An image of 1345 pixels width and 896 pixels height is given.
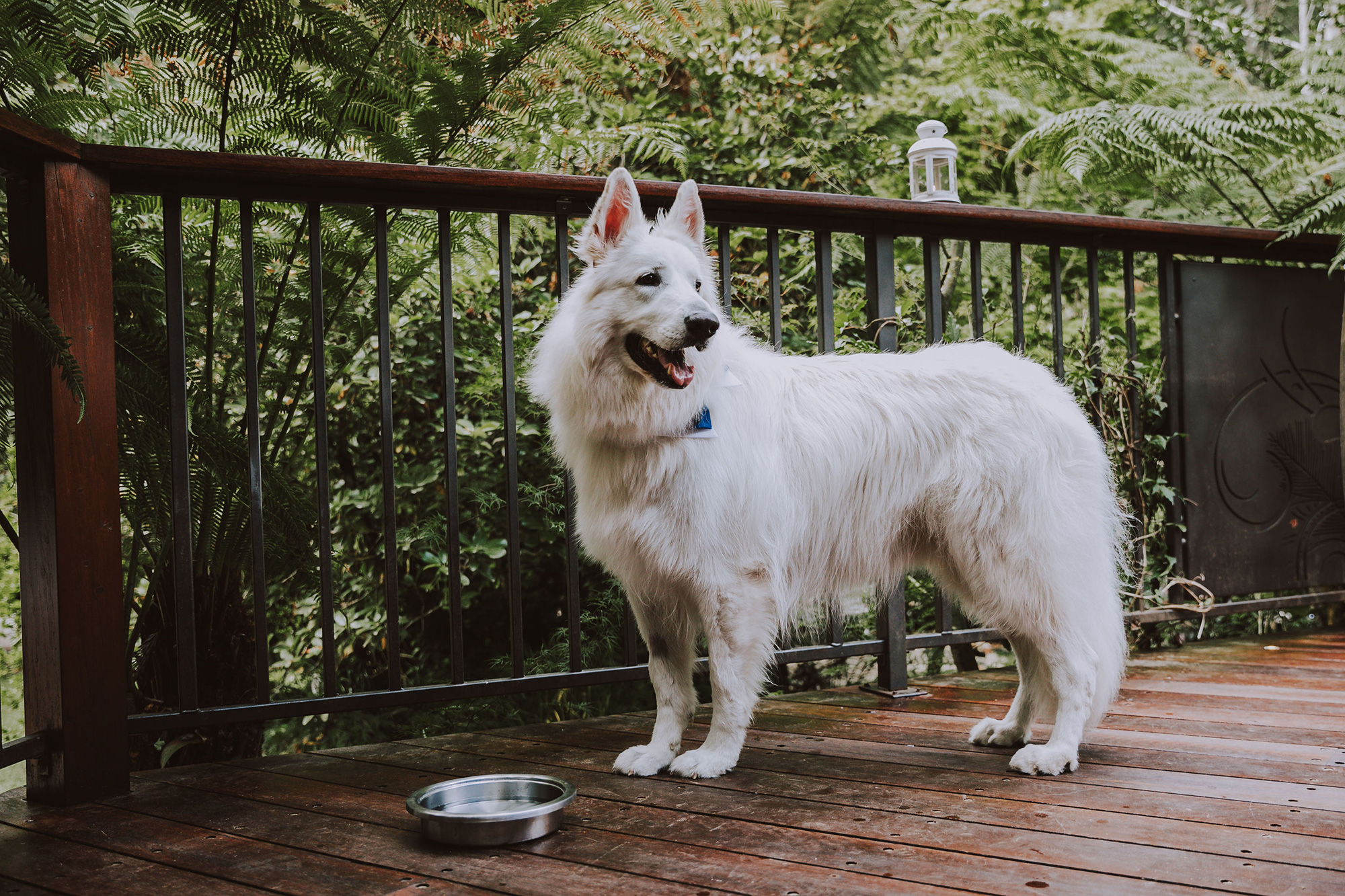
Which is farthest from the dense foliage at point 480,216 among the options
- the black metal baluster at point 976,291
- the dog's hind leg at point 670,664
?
the dog's hind leg at point 670,664

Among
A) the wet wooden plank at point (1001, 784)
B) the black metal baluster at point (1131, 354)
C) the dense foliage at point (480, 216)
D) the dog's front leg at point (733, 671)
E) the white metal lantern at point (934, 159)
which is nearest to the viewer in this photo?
the wet wooden plank at point (1001, 784)

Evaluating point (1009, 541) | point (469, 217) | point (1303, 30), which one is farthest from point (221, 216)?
point (1303, 30)

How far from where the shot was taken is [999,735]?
7.84ft

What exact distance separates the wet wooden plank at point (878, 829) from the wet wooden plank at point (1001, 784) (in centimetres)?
8

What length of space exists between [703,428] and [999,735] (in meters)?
1.12

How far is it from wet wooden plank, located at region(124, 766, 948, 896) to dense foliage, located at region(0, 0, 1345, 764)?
0.79 metres

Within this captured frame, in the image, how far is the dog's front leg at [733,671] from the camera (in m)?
2.22

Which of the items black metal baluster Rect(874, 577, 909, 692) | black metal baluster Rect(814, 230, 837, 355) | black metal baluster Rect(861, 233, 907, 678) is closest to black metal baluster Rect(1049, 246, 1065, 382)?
black metal baluster Rect(861, 233, 907, 678)

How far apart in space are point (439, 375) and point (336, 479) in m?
0.61

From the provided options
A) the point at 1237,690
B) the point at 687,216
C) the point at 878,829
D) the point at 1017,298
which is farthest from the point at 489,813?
the point at 1017,298

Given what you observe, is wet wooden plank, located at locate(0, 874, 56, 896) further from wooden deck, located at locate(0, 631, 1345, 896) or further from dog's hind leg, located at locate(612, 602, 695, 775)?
dog's hind leg, located at locate(612, 602, 695, 775)

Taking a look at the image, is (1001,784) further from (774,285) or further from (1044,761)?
(774,285)

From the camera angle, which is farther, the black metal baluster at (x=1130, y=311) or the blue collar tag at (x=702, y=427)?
the black metal baluster at (x=1130, y=311)

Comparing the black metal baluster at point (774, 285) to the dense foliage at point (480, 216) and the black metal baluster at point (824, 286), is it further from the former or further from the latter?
the dense foliage at point (480, 216)
